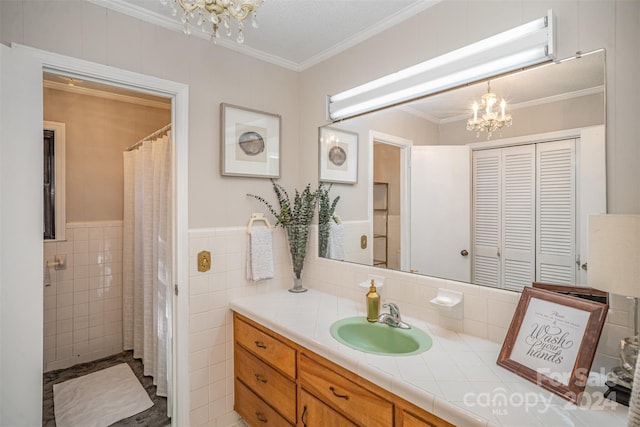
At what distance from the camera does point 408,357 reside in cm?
124

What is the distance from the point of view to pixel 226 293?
203cm

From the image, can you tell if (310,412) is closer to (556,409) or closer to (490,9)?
(556,409)

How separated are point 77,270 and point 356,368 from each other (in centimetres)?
266

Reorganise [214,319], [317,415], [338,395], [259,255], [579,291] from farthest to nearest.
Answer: [259,255] < [214,319] < [317,415] < [338,395] < [579,291]

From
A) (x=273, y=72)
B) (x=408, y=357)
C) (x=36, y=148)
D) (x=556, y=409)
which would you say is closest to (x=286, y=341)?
(x=408, y=357)

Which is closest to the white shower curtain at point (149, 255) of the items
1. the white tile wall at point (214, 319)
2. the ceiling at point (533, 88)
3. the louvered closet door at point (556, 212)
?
the white tile wall at point (214, 319)

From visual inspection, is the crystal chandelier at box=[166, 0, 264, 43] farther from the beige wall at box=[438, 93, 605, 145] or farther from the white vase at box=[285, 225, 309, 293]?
the white vase at box=[285, 225, 309, 293]

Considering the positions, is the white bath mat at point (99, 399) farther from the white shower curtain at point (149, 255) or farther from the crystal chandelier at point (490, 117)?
the crystal chandelier at point (490, 117)

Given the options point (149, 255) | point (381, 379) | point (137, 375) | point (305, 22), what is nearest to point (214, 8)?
point (305, 22)

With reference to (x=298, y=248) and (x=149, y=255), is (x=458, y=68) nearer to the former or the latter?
(x=298, y=248)

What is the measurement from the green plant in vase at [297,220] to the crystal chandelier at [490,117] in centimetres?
111


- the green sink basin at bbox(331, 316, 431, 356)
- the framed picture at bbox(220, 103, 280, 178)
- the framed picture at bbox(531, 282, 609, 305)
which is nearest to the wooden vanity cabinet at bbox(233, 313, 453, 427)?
the green sink basin at bbox(331, 316, 431, 356)

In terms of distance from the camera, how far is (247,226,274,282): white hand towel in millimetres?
2088

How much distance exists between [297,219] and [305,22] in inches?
47.3
